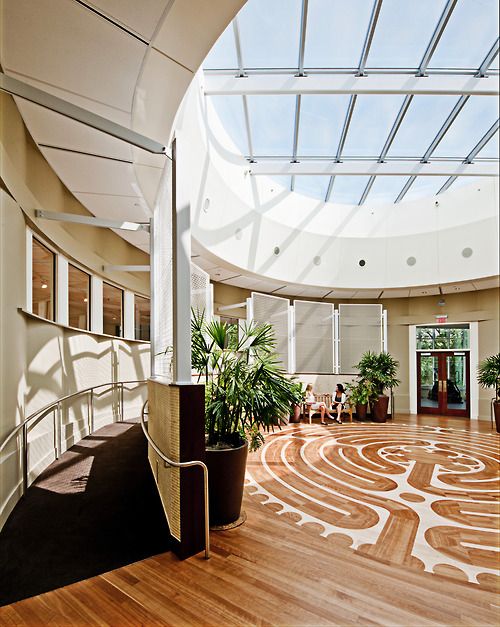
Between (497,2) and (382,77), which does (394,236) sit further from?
(497,2)

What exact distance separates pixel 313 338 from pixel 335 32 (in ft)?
27.2

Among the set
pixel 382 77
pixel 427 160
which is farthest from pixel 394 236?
pixel 382 77

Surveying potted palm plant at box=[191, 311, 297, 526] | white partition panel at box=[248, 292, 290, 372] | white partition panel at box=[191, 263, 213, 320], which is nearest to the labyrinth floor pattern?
potted palm plant at box=[191, 311, 297, 526]

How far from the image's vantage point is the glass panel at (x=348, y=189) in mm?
10992

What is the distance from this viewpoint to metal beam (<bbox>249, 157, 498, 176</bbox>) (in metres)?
9.27

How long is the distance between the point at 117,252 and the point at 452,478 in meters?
7.26

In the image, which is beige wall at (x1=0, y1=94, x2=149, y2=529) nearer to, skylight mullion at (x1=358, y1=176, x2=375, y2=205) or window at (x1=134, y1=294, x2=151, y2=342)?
window at (x1=134, y1=294, x2=151, y2=342)

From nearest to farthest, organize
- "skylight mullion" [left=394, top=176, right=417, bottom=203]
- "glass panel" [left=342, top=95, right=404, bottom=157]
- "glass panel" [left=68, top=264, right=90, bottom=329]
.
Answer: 1. "glass panel" [left=68, top=264, right=90, bottom=329]
2. "glass panel" [left=342, top=95, right=404, bottom=157]
3. "skylight mullion" [left=394, top=176, right=417, bottom=203]

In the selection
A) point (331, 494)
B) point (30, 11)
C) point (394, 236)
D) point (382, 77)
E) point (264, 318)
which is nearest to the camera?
point (30, 11)

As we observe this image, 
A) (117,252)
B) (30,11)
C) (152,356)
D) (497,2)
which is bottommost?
(152,356)

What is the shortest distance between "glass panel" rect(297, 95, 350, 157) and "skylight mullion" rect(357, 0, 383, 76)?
129cm

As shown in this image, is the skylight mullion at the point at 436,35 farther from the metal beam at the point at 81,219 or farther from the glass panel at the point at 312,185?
the metal beam at the point at 81,219

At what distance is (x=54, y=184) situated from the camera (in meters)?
5.34

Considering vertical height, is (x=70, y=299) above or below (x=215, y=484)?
above
